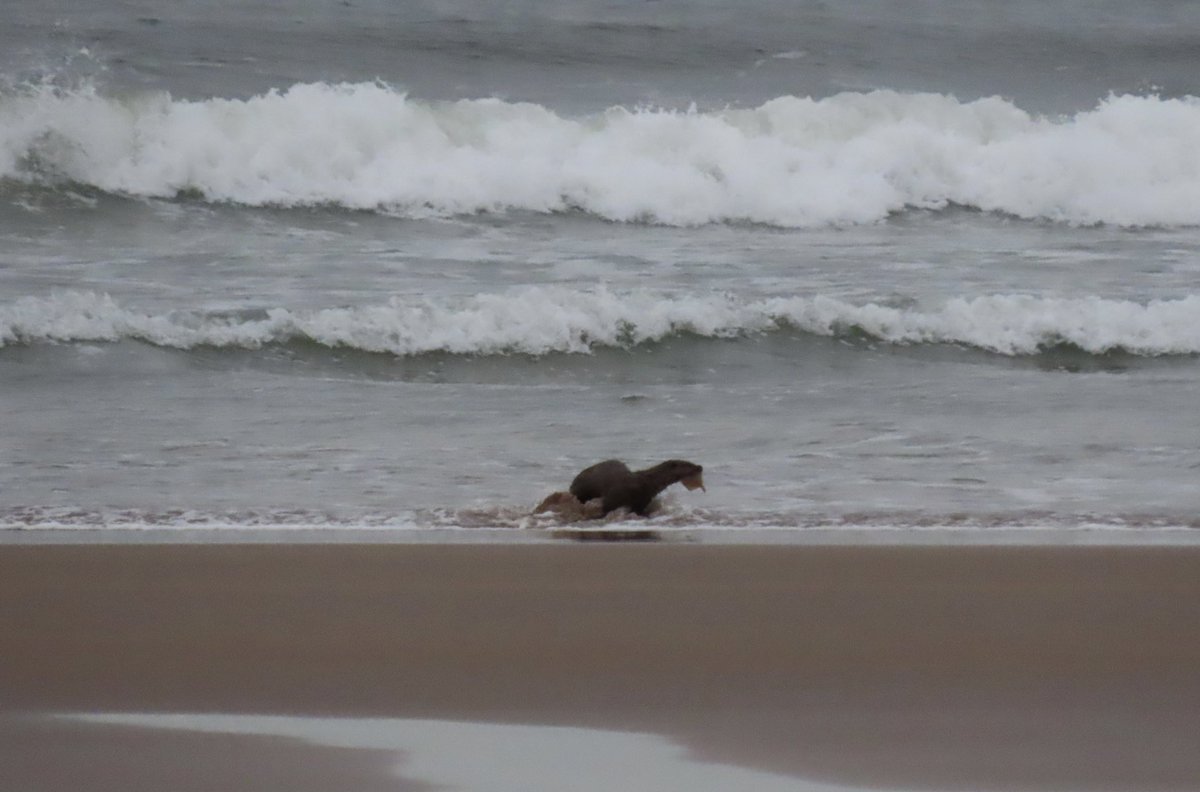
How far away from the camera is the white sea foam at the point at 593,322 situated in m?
7.82

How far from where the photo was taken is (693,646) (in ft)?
9.71

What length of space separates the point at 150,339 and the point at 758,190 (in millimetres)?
4475

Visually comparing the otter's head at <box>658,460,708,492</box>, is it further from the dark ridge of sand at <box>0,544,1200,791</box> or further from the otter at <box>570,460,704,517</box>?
the dark ridge of sand at <box>0,544,1200,791</box>

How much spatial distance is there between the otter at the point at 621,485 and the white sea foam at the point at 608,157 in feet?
18.3

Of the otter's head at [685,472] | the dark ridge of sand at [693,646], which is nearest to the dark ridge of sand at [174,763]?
the dark ridge of sand at [693,646]

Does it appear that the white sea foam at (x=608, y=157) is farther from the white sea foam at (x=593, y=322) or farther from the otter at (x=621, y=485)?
the otter at (x=621, y=485)

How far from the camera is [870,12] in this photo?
12.5m

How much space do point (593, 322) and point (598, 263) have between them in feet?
3.90

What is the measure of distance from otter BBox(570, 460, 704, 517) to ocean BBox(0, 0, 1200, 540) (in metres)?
0.08

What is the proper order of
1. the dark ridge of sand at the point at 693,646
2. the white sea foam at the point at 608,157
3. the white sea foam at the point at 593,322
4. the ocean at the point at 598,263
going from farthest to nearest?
the white sea foam at the point at 608,157
the white sea foam at the point at 593,322
the ocean at the point at 598,263
the dark ridge of sand at the point at 693,646

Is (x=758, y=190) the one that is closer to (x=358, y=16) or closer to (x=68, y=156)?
(x=358, y=16)

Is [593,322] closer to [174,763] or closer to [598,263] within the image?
[598,263]

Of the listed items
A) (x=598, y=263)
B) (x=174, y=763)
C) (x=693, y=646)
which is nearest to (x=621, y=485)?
(x=693, y=646)

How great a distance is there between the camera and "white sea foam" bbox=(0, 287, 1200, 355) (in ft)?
25.7
